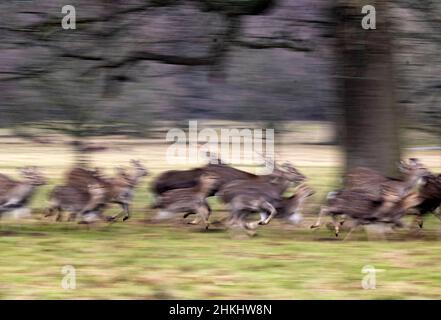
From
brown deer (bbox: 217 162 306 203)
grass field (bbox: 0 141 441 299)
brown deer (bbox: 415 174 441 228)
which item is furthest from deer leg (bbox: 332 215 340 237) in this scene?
brown deer (bbox: 415 174 441 228)

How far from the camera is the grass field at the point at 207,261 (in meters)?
10.1

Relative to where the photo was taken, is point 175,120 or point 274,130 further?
point 274,130

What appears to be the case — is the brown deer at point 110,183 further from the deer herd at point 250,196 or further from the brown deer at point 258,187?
the brown deer at point 258,187

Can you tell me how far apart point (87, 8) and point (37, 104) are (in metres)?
1.84

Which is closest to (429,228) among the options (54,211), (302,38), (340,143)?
(340,143)

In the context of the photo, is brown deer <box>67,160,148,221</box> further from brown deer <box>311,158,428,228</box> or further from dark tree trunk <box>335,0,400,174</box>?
dark tree trunk <box>335,0,400,174</box>

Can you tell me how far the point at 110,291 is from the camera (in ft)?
33.1

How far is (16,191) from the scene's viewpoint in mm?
14617

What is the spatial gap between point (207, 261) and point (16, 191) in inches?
162

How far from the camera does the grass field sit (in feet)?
33.2

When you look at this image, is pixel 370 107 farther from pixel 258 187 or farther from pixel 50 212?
pixel 50 212

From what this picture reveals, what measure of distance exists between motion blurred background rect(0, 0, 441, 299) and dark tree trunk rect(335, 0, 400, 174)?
0.08 feet

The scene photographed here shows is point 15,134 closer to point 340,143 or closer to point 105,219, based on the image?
point 105,219

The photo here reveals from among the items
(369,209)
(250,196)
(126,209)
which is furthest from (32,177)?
(369,209)
